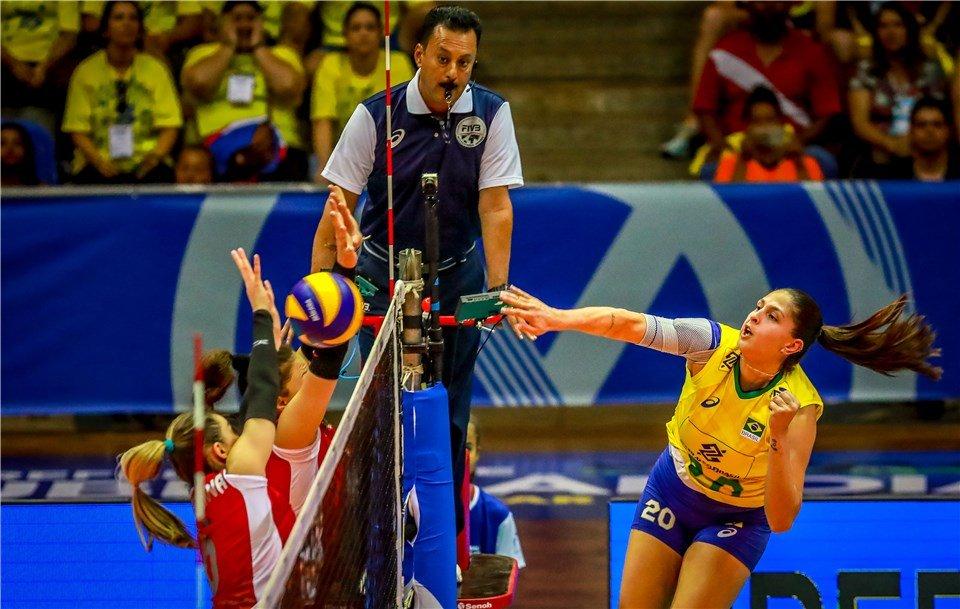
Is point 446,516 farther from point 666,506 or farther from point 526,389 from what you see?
point 526,389

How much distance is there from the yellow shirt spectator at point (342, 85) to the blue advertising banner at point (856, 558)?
4477mm

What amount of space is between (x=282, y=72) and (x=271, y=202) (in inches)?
59.8

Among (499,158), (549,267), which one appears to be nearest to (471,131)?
(499,158)

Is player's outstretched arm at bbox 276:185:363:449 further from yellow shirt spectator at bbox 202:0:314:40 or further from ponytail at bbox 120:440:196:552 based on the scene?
yellow shirt spectator at bbox 202:0:314:40

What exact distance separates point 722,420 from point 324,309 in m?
1.66

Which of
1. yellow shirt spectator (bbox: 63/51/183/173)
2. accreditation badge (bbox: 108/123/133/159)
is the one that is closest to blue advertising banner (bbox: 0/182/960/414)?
accreditation badge (bbox: 108/123/133/159)

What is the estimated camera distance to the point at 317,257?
5.43 meters

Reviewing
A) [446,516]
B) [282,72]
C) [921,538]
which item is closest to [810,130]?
[282,72]

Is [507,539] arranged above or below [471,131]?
below

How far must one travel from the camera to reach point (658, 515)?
205 inches

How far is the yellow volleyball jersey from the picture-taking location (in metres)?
4.96

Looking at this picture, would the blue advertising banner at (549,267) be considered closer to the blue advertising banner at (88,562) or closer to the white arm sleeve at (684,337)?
the blue advertising banner at (88,562)

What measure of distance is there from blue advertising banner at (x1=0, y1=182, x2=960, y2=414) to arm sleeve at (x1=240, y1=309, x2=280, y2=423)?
14.8ft

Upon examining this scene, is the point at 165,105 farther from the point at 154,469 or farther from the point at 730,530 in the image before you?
the point at 730,530
